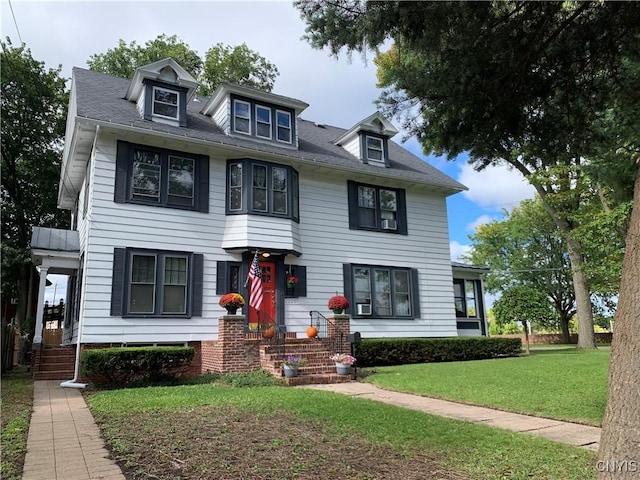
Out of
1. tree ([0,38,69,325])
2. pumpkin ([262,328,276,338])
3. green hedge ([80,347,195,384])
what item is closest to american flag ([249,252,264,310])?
pumpkin ([262,328,276,338])

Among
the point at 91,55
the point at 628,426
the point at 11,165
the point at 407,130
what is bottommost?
the point at 628,426

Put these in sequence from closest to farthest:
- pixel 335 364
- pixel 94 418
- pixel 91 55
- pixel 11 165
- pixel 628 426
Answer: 1. pixel 628 426
2. pixel 94 418
3. pixel 335 364
4. pixel 11 165
5. pixel 91 55

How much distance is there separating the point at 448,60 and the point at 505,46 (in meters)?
0.67

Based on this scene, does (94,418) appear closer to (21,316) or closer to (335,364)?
(335,364)

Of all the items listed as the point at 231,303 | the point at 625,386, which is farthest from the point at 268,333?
the point at 625,386

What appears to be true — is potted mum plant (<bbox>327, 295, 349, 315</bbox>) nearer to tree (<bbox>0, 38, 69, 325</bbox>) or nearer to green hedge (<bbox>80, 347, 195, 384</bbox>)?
green hedge (<bbox>80, 347, 195, 384</bbox>)

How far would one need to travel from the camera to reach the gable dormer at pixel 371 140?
55.2 ft

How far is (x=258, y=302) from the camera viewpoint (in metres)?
12.4

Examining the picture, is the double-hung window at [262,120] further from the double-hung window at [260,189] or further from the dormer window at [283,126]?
the double-hung window at [260,189]

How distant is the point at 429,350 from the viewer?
14.9m

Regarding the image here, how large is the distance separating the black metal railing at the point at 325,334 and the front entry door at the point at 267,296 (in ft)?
3.99

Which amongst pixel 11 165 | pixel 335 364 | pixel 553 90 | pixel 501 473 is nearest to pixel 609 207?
pixel 335 364

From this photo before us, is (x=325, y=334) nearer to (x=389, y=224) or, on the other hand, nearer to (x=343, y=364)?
(x=343, y=364)

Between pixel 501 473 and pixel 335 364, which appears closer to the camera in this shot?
pixel 501 473
